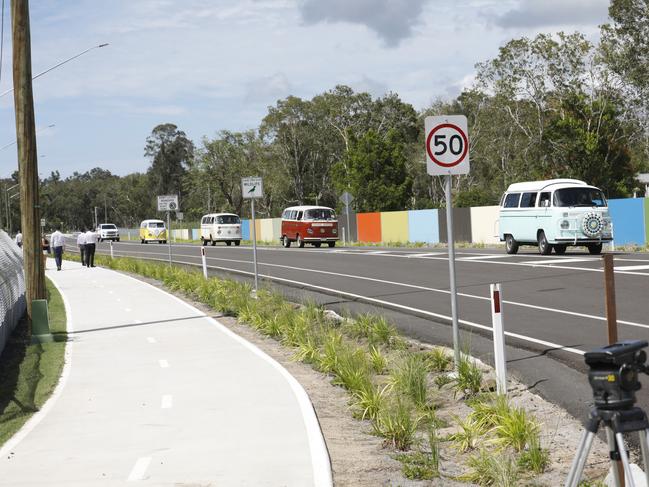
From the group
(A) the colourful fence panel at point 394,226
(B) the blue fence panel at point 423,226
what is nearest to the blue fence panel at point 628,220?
(B) the blue fence panel at point 423,226

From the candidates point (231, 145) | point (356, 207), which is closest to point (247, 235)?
point (356, 207)

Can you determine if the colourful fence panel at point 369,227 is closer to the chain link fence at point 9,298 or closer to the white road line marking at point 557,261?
the white road line marking at point 557,261

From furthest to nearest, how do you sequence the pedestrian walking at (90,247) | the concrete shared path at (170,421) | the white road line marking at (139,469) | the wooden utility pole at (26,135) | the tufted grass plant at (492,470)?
the pedestrian walking at (90,247) < the wooden utility pole at (26,135) < the concrete shared path at (170,421) < the white road line marking at (139,469) < the tufted grass plant at (492,470)

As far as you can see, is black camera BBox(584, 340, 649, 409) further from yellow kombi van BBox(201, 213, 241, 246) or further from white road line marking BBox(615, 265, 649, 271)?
yellow kombi van BBox(201, 213, 241, 246)

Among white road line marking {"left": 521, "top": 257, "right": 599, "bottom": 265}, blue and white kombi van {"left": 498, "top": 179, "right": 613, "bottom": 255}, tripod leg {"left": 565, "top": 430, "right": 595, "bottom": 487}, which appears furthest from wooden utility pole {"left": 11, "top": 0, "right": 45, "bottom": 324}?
blue and white kombi van {"left": 498, "top": 179, "right": 613, "bottom": 255}

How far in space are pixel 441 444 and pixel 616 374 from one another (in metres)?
4.24

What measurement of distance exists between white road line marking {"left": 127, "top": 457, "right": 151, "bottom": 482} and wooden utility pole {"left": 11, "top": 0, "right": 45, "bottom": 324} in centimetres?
990

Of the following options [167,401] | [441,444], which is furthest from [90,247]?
[441,444]

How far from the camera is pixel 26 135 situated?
54.4 feet

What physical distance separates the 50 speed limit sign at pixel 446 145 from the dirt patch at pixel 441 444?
222 centimetres

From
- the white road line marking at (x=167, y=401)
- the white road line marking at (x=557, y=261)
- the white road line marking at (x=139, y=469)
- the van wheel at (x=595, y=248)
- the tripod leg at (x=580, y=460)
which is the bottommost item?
the white road line marking at (x=167, y=401)

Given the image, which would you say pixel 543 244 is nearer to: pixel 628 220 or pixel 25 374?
pixel 628 220

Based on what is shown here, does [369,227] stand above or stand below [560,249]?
above

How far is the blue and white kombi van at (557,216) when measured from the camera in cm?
2756
